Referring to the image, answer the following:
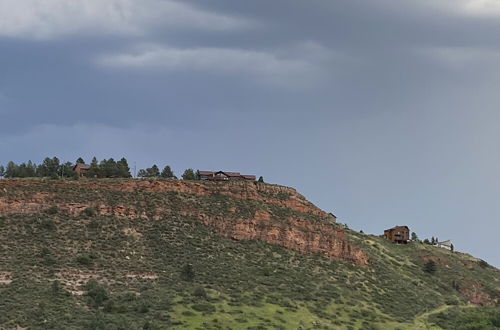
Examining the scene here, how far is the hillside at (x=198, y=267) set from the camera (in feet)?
215

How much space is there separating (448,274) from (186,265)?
47.1 metres

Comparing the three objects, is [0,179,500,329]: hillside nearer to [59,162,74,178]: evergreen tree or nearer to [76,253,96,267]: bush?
[76,253,96,267]: bush

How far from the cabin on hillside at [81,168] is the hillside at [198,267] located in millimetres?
9744

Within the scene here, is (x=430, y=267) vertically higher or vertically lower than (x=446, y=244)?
lower

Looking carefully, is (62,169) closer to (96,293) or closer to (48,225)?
(48,225)

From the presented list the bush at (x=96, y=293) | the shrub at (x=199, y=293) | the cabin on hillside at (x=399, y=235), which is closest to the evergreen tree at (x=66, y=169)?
the bush at (x=96, y=293)

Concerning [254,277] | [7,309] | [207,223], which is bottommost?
[7,309]

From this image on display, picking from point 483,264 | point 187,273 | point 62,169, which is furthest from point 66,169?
point 483,264

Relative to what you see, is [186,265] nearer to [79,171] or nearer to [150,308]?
[150,308]

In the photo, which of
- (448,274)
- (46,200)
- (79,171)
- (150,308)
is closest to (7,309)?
(150,308)

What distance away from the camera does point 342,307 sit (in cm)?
7706

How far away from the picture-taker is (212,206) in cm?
9094

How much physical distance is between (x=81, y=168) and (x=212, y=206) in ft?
69.4

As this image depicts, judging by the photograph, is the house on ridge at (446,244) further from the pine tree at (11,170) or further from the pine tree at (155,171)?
the pine tree at (11,170)
